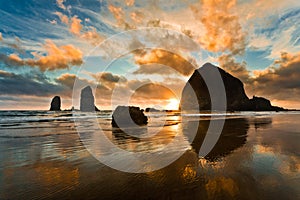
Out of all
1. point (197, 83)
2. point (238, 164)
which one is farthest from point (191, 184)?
point (197, 83)

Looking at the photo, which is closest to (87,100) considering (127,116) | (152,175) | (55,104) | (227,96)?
(55,104)

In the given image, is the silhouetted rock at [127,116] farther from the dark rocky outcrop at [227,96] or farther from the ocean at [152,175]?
the dark rocky outcrop at [227,96]

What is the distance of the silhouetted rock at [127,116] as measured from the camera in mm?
19250

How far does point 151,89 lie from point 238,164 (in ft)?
114

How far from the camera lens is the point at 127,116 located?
19828 millimetres

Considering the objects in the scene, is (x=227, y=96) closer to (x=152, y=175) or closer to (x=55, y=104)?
(x=55, y=104)

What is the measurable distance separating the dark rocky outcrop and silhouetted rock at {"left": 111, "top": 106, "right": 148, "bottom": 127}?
3431 inches

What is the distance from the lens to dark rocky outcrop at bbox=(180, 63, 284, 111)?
340ft

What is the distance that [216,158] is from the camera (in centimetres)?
640

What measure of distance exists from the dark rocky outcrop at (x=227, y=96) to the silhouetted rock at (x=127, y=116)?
87151 millimetres

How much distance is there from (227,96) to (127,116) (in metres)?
105

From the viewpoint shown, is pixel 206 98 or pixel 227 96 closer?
pixel 206 98

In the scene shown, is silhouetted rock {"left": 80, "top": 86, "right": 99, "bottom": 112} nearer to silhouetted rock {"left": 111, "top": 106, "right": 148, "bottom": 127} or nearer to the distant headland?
the distant headland

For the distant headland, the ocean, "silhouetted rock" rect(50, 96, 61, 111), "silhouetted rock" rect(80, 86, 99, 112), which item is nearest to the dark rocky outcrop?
the distant headland
